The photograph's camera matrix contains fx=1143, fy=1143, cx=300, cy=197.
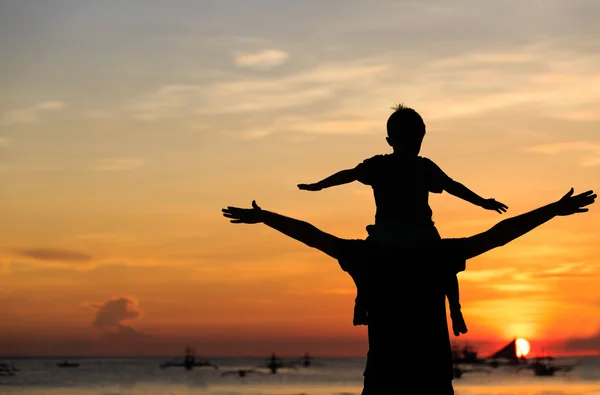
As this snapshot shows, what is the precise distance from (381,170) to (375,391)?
161 cm

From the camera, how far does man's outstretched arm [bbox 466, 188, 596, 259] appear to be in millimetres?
8156

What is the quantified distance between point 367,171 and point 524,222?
1.18 meters

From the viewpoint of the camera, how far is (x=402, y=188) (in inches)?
326

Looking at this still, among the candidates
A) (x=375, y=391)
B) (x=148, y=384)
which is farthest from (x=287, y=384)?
(x=375, y=391)

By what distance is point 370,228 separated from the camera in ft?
27.5

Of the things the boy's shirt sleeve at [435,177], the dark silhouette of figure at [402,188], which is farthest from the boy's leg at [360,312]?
the boy's shirt sleeve at [435,177]

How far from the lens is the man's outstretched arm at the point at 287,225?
27.1 feet

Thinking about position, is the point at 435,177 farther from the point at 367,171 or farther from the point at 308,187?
the point at 308,187

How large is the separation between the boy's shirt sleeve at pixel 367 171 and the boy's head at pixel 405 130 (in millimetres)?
192

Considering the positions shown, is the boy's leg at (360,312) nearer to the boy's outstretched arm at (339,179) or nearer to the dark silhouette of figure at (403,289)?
the dark silhouette of figure at (403,289)

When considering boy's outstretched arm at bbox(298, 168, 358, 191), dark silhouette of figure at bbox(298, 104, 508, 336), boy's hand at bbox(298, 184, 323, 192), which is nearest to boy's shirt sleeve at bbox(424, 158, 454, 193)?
dark silhouette of figure at bbox(298, 104, 508, 336)

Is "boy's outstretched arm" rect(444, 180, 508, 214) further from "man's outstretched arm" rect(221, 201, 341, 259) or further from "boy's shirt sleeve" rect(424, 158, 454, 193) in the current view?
"man's outstretched arm" rect(221, 201, 341, 259)

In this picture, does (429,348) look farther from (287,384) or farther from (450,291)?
(287,384)

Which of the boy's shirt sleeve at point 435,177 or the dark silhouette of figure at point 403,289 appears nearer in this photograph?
the dark silhouette of figure at point 403,289
